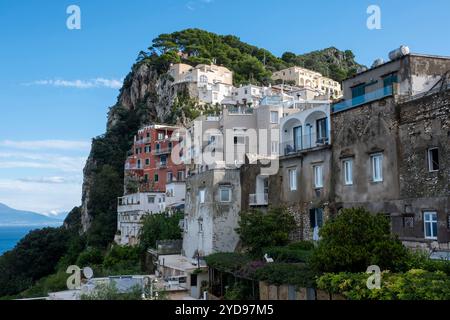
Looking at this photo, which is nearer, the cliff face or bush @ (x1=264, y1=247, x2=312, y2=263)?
bush @ (x1=264, y1=247, x2=312, y2=263)

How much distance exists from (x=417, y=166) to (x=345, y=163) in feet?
15.5

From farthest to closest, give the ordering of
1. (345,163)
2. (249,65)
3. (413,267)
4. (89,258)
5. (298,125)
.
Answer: (249,65)
(89,258)
(298,125)
(345,163)
(413,267)

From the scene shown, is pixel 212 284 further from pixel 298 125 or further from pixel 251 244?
pixel 298 125

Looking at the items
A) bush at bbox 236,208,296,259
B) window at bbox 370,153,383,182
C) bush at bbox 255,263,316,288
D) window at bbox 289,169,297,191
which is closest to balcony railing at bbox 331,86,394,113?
window at bbox 370,153,383,182

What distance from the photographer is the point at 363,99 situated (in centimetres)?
2355

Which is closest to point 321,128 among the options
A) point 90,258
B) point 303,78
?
point 90,258

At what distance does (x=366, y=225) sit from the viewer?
50.4 ft

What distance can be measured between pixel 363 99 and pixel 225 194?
11.6m

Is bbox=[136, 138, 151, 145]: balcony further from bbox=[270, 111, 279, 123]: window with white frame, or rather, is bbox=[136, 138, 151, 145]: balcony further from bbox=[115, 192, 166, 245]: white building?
bbox=[270, 111, 279, 123]: window with white frame

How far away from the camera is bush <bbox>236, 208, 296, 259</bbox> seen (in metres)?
26.7

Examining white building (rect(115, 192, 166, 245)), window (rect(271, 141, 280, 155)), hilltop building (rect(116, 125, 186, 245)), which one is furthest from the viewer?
hilltop building (rect(116, 125, 186, 245))

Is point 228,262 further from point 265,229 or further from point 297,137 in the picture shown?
point 297,137

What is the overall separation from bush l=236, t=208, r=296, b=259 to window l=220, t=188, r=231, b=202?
10.1 ft

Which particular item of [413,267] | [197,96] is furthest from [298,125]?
[197,96]
